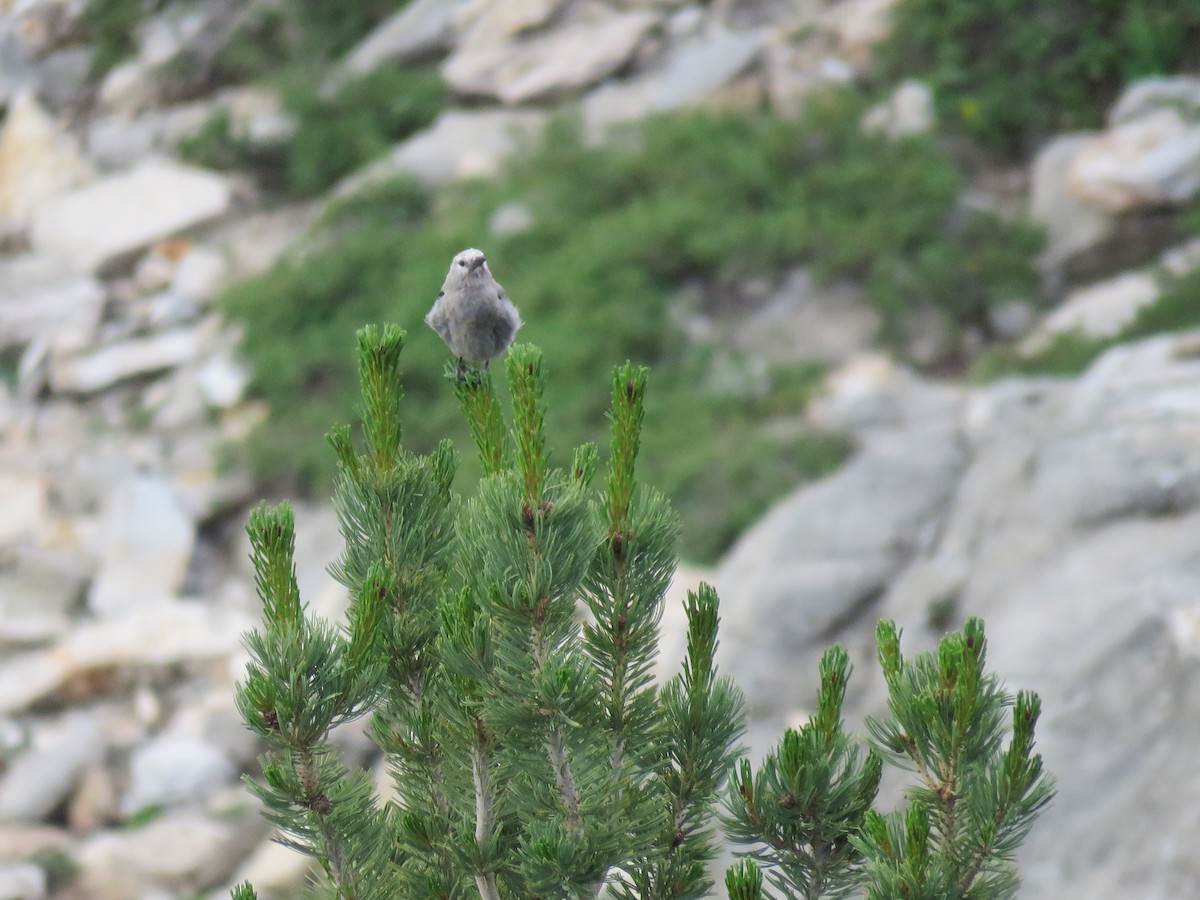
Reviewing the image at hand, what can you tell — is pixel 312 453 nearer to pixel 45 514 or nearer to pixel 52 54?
pixel 45 514

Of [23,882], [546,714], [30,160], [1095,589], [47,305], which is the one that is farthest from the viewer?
[30,160]

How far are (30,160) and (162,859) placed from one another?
1308 centimetres

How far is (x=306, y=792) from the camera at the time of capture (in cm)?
254

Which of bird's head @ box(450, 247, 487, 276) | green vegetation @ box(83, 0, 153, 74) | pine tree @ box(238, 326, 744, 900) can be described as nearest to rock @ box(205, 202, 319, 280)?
green vegetation @ box(83, 0, 153, 74)

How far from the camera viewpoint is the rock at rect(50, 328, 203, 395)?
15289mm

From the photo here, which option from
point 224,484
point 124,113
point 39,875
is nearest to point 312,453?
point 224,484

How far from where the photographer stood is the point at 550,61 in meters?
18.0

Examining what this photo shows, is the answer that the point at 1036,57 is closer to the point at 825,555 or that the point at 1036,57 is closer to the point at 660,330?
the point at 660,330

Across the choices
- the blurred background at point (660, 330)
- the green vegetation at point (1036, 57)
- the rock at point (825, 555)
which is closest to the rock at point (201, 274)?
the blurred background at point (660, 330)

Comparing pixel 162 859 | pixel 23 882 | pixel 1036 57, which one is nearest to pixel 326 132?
pixel 1036 57

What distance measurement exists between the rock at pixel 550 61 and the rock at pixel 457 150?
0.41 m

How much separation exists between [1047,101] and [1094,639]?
32.3 feet

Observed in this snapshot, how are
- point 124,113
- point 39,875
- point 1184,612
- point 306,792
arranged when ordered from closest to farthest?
point 306,792, point 1184,612, point 39,875, point 124,113

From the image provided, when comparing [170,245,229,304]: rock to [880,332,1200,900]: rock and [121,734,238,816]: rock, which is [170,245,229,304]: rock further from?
[880,332,1200,900]: rock
